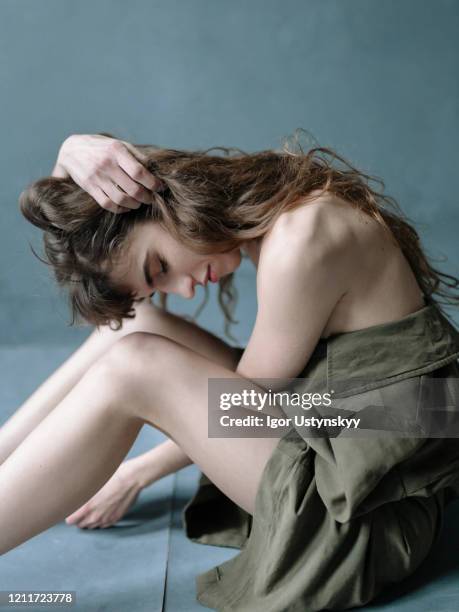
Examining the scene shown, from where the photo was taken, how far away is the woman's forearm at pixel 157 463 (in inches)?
64.4

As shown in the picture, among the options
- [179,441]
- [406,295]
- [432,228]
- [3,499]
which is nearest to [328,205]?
[406,295]

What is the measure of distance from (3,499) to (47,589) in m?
0.23

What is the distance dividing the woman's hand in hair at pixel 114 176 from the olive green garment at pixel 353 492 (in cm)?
37

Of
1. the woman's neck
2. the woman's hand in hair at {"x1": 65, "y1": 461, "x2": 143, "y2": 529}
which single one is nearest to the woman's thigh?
the woman's neck

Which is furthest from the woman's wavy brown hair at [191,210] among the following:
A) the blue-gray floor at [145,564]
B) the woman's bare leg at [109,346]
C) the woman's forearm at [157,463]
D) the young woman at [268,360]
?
the blue-gray floor at [145,564]

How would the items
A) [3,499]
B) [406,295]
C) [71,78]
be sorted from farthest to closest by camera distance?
1. [71,78]
2. [406,295]
3. [3,499]

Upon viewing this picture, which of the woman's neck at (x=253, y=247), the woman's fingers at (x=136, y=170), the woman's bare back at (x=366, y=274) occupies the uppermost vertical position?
the woman's fingers at (x=136, y=170)

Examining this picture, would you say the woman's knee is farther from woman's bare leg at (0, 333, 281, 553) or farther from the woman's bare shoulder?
the woman's bare shoulder

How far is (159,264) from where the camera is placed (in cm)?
143

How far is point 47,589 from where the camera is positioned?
1.40 m

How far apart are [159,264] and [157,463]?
0.41m

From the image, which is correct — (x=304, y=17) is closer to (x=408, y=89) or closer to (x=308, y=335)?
(x=408, y=89)

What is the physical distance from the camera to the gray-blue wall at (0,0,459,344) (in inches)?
132

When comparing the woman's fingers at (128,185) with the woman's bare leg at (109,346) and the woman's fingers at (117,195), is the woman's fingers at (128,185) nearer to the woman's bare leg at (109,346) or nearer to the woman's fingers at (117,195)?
the woman's fingers at (117,195)
